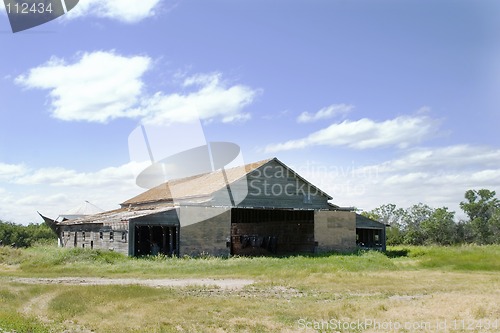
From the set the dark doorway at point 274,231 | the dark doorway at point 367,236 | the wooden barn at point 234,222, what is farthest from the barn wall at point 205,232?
the dark doorway at point 367,236

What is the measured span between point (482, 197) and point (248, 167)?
147 ft

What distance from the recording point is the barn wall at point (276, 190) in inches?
1500

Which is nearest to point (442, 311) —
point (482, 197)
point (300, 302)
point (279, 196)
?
point (300, 302)

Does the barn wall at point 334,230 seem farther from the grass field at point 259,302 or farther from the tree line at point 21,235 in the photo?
the tree line at point 21,235

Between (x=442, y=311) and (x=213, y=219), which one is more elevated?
(x=213, y=219)

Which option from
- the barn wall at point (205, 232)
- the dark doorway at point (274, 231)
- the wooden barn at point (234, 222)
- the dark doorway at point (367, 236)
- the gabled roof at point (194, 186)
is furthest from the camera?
the dark doorway at point (367, 236)

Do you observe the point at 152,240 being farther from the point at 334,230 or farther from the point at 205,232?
the point at 334,230

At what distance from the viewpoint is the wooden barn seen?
34.0 metres

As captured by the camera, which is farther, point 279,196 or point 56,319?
point 279,196

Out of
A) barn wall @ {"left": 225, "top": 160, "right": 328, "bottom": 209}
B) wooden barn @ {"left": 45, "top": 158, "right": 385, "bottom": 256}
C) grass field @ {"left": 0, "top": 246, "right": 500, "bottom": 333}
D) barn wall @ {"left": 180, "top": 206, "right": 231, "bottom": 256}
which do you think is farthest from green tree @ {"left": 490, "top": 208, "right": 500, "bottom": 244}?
barn wall @ {"left": 180, "top": 206, "right": 231, "bottom": 256}

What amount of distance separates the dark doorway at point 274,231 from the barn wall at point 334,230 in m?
1.19

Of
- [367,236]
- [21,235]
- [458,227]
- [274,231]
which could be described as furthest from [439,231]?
[21,235]

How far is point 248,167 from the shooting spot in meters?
40.1

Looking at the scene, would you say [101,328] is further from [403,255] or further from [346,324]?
[403,255]
